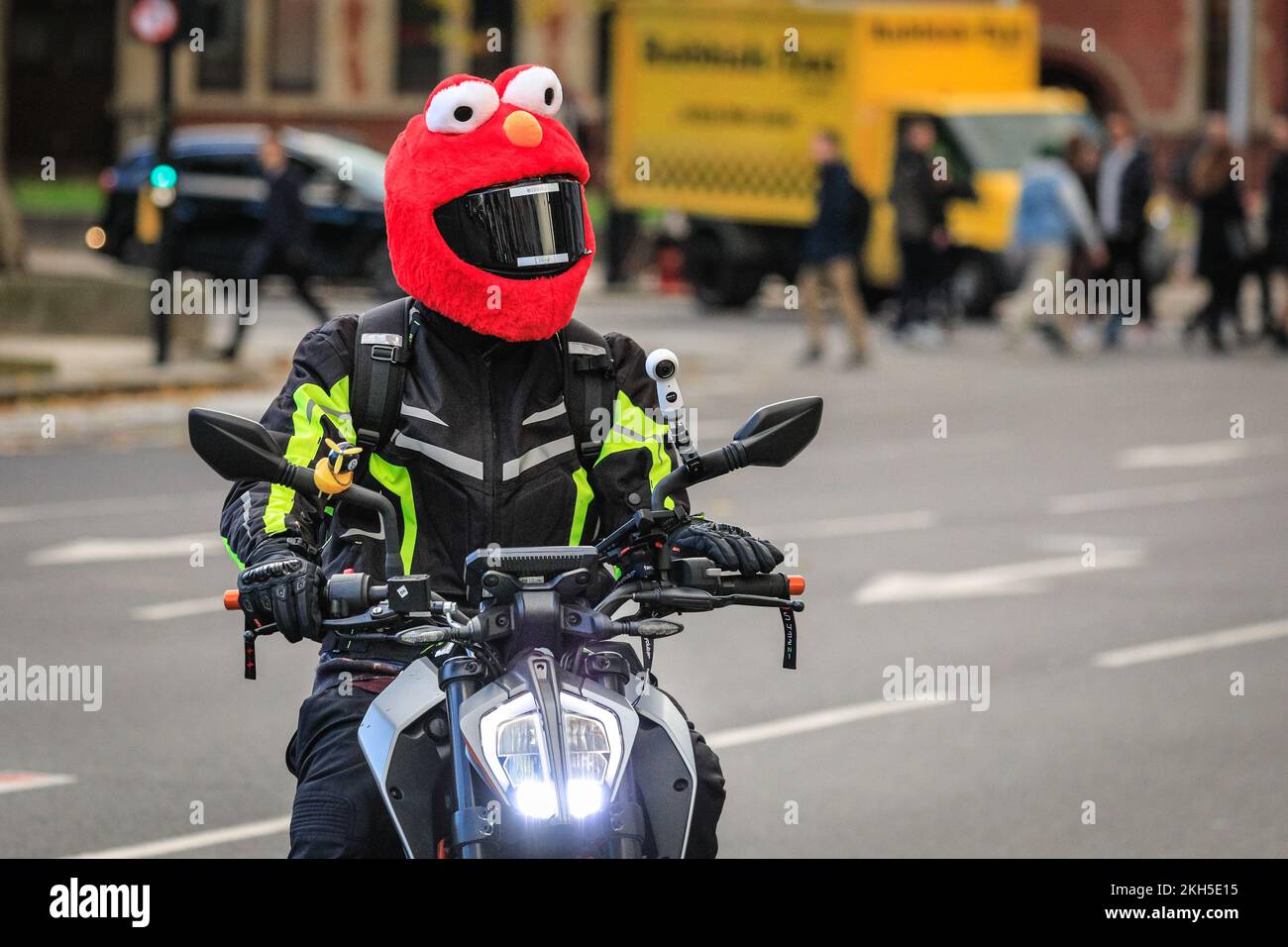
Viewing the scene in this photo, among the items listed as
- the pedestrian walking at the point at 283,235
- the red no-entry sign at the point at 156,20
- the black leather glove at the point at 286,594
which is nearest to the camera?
the black leather glove at the point at 286,594

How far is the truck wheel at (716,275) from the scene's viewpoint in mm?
26156

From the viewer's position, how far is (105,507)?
40.8ft

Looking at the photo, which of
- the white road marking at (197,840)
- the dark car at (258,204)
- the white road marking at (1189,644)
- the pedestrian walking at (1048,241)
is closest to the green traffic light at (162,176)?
the dark car at (258,204)

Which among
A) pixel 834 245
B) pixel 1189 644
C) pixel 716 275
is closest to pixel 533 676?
pixel 1189 644

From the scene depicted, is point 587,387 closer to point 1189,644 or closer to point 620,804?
point 620,804

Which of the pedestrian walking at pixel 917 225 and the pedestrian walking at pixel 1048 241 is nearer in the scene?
the pedestrian walking at pixel 1048 241

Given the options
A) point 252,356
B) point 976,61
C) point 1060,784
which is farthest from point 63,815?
point 976,61

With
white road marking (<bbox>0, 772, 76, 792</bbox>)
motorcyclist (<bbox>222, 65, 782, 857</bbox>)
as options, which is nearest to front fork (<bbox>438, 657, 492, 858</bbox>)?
motorcyclist (<bbox>222, 65, 782, 857</bbox>)

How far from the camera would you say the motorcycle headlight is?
318 cm

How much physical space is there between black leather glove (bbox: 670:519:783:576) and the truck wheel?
22630 mm

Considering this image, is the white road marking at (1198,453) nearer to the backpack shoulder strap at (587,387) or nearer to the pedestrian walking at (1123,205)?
the pedestrian walking at (1123,205)

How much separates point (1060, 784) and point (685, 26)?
2081 centimetres

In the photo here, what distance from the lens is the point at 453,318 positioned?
379 centimetres
